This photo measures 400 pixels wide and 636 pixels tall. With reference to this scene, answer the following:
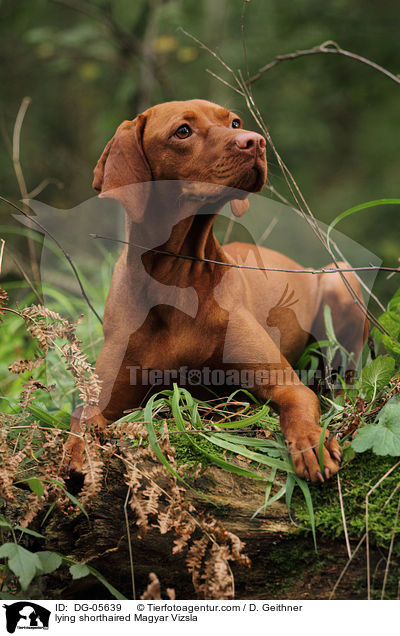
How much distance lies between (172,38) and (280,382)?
4.29 m

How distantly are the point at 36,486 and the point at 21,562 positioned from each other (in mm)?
193

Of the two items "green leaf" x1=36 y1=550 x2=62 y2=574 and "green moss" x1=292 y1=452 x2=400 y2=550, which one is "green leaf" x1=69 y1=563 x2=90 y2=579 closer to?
"green leaf" x1=36 y1=550 x2=62 y2=574

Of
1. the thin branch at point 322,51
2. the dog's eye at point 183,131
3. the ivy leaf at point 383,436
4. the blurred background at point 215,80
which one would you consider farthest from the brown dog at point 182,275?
the blurred background at point 215,80

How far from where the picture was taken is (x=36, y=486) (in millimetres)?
1564

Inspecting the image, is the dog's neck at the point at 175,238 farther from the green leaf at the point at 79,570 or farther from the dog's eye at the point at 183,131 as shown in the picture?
the green leaf at the point at 79,570

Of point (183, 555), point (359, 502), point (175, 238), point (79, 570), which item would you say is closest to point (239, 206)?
point (175, 238)

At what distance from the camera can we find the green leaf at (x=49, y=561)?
1.56 meters

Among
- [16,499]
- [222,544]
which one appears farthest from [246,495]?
[16,499]

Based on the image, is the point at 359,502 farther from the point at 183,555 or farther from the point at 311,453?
the point at 183,555

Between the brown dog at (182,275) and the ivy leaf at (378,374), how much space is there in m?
0.19

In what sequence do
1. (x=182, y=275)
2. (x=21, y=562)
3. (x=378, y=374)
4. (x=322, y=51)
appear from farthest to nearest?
1. (x=322, y=51)
2. (x=182, y=275)
3. (x=378, y=374)
4. (x=21, y=562)

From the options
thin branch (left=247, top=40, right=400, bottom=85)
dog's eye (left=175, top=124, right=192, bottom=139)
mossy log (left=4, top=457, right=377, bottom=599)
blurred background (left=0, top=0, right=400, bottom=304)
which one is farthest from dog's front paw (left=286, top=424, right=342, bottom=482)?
blurred background (left=0, top=0, right=400, bottom=304)
